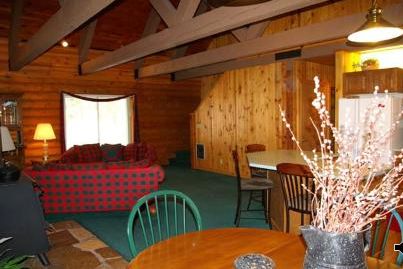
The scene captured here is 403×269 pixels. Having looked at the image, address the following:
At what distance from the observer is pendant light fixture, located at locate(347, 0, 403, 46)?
2463mm

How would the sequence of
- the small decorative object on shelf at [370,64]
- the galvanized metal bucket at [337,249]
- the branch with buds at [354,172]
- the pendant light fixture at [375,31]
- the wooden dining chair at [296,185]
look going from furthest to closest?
the small decorative object on shelf at [370,64] < the wooden dining chair at [296,185] < the pendant light fixture at [375,31] < the galvanized metal bucket at [337,249] < the branch with buds at [354,172]

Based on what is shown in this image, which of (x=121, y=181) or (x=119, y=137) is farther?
(x=119, y=137)

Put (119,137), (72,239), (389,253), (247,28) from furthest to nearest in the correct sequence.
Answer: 1. (119,137)
2. (247,28)
3. (72,239)
4. (389,253)

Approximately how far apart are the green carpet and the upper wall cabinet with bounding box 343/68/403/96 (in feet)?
7.84

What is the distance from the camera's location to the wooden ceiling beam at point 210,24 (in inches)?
120

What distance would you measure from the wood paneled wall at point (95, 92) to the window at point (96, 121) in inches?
10.8

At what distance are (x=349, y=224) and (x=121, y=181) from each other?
3.60 meters

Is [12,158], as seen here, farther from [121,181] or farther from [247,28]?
[247,28]

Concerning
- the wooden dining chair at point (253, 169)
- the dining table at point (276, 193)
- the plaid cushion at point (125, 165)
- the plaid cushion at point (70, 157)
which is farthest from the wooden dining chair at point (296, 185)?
the plaid cushion at point (70, 157)

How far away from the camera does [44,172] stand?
13.7 feet

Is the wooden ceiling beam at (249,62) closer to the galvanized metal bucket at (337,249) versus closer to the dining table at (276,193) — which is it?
the dining table at (276,193)

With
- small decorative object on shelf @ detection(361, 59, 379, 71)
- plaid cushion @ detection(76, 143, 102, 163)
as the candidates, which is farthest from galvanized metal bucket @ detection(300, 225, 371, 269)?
plaid cushion @ detection(76, 143, 102, 163)

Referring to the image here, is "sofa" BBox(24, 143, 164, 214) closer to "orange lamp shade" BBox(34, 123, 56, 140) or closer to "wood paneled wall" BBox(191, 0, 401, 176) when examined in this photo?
"orange lamp shade" BBox(34, 123, 56, 140)

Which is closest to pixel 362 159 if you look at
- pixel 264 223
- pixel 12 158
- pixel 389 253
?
pixel 389 253
